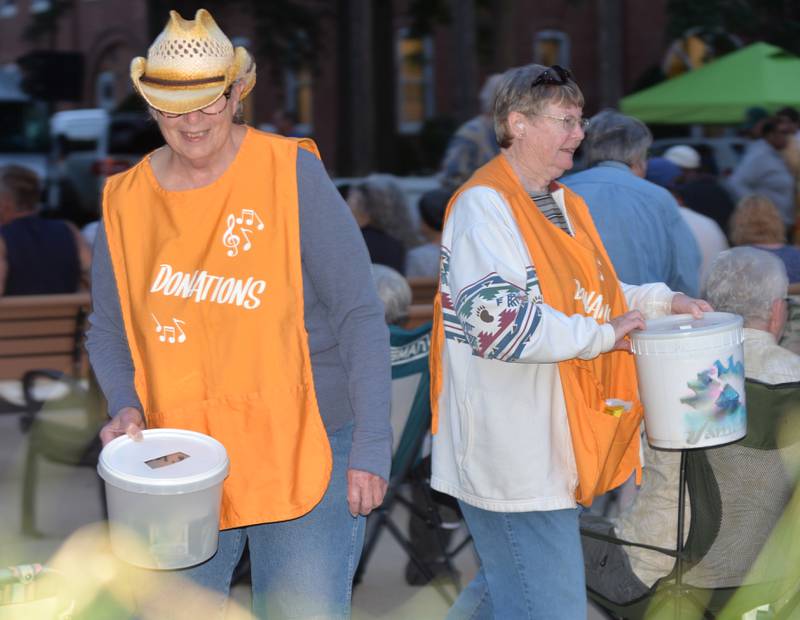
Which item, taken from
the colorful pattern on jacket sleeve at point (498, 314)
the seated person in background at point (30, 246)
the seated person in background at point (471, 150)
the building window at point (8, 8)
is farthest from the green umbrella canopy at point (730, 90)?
the building window at point (8, 8)

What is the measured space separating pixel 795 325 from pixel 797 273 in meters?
1.72

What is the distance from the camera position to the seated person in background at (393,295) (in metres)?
4.92

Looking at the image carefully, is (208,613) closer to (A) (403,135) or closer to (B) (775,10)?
(B) (775,10)

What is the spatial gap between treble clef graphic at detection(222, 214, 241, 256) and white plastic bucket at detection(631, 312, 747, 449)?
0.91 metres

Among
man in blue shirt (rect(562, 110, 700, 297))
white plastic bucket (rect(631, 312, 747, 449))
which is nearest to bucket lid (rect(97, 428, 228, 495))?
white plastic bucket (rect(631, 312, 747, 449))

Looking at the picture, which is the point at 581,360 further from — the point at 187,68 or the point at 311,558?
the point at 187,68

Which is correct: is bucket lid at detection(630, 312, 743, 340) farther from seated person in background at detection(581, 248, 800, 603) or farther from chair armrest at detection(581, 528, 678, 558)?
chair armrest at detection(581, 528, 678, 558)

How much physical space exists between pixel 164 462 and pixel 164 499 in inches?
4.0

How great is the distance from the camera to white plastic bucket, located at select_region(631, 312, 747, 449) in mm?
3119

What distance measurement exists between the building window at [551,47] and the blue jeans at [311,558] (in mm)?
28626

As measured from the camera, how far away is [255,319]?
2830mm

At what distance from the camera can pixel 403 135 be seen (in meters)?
30.1

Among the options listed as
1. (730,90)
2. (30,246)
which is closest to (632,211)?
(30,246)

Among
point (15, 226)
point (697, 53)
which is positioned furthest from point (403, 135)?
point (15, 226)
